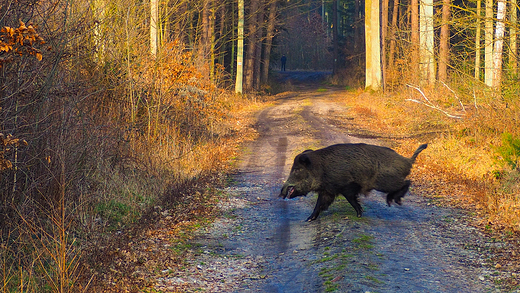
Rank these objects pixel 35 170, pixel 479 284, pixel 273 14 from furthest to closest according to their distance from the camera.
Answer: pixel 273 14, pixel 35 170, pixel 479 284

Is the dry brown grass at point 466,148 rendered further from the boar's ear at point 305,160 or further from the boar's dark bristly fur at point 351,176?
the boar's ear at point 305,160

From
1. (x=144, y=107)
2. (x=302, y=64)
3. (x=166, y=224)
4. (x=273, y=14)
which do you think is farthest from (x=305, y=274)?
(x=302, y=64)

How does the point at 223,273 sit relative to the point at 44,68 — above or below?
below

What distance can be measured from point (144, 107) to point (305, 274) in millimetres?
7958

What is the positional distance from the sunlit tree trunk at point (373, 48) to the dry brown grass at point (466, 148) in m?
10.5

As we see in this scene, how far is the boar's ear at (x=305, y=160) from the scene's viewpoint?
8.56 metres

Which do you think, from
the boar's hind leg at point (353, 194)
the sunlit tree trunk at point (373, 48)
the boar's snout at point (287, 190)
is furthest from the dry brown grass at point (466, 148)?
the sunlit tree trunk at point (373, 48)

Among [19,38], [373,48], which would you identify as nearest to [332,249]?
[19,38]

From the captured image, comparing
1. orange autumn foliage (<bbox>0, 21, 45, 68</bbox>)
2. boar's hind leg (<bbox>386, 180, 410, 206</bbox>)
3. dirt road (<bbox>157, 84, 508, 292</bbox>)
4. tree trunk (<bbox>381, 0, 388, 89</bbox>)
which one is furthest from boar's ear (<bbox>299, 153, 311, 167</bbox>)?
tree trunk (<bbox>381, 0, 388, 89</bbox>)

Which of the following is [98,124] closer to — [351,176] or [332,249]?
[351,176]

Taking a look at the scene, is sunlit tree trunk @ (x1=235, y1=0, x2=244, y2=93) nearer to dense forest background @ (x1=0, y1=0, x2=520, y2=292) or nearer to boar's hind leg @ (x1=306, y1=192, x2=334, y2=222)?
dense forest background @ (x1=0, y1=0, x2=520, y2=292)

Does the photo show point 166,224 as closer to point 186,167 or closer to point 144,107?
point 186,167

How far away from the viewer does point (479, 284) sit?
19.5 ft

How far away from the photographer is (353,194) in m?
8.77
